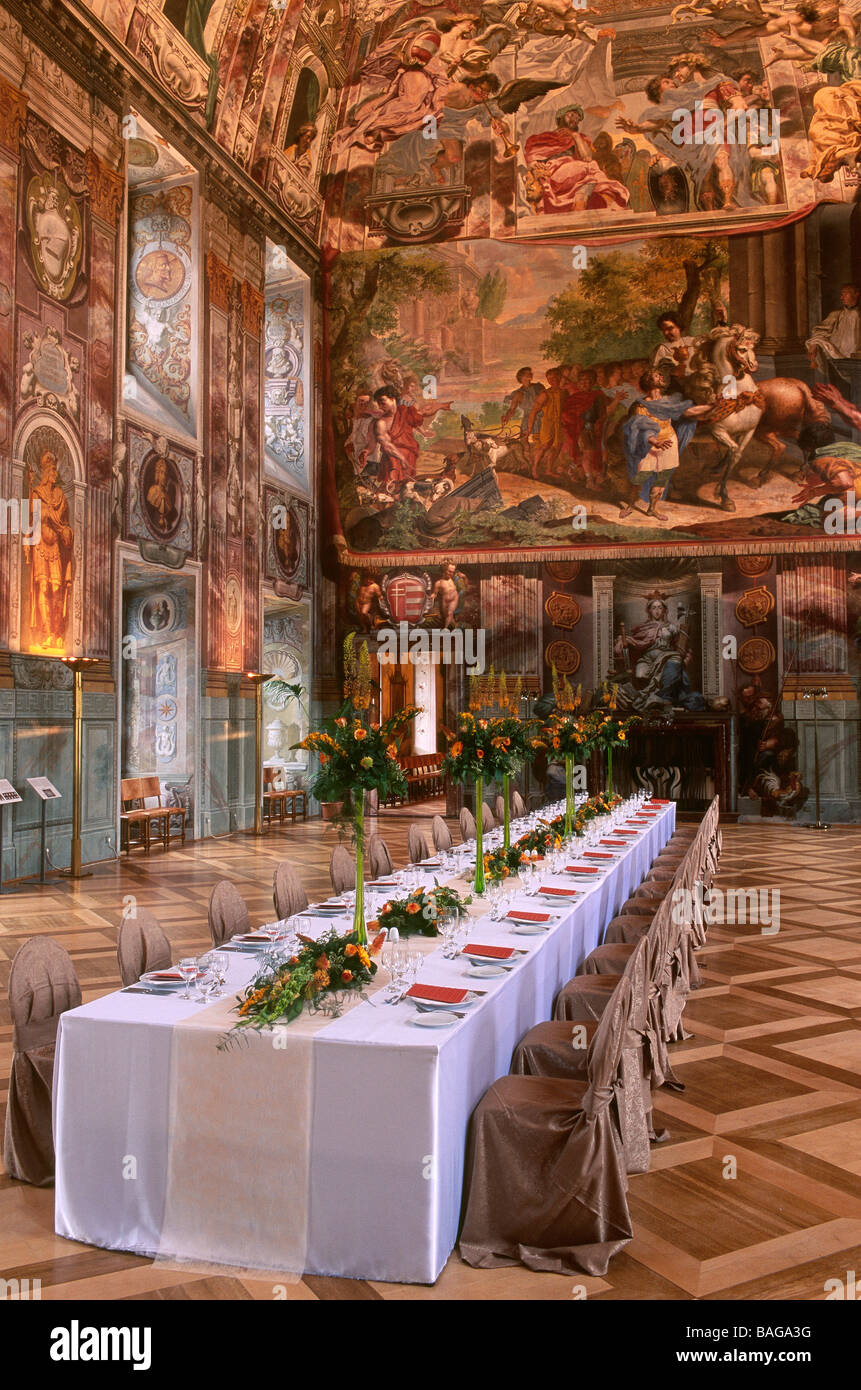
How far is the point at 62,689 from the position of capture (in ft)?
40.3

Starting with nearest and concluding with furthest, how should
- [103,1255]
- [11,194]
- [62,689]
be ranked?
[103,1255]
[11,194]
[62,689]

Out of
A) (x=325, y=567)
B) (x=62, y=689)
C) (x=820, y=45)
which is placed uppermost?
(x=820, y=45)

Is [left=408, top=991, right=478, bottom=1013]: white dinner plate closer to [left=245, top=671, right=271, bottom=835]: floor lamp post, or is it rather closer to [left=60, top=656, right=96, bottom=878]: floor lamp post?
[left=60, top=656, right=96, bottom=878]: floor lamp post

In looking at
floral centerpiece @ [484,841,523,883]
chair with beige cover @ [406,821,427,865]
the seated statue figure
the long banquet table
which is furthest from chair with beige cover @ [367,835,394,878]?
the seated statue figure

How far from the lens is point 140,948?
15.5 ft

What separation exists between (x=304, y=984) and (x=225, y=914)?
2033mm

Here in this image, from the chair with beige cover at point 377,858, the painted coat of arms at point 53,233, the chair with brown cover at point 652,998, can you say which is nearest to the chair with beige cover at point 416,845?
the chair with beige cover at point 377,858

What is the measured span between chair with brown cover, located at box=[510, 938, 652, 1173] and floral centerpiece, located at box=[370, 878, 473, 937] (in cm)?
70

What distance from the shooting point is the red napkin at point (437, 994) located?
382 centimetres

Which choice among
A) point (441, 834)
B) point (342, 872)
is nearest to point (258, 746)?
point (441, 834)

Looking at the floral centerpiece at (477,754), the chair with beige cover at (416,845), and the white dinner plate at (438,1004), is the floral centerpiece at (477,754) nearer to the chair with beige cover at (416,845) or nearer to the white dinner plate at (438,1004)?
the chair with beige cover at (416,845)

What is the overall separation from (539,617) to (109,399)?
8944mm
